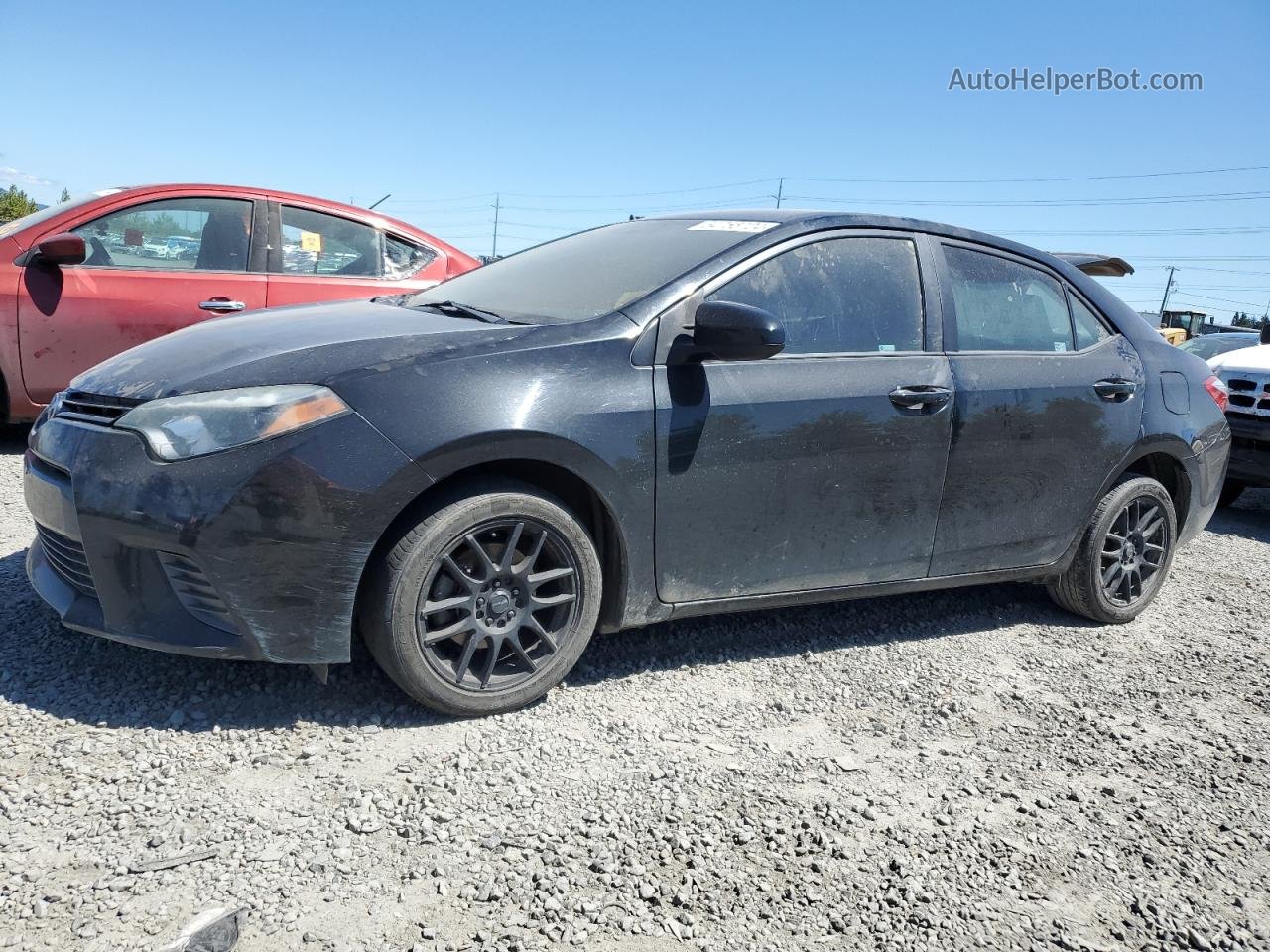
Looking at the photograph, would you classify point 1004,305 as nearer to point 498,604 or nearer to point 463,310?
point 463,310

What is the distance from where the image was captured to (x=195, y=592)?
2703mm

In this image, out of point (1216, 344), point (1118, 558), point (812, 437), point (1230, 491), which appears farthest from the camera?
point (1216, 344)

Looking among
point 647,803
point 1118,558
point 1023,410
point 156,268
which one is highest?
point 156,268

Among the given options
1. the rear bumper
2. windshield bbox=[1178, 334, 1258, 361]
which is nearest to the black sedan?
the rear bumper

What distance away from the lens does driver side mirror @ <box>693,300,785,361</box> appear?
304 centimetres

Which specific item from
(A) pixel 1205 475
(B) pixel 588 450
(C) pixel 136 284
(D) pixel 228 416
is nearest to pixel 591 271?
(B) pixel 588 450

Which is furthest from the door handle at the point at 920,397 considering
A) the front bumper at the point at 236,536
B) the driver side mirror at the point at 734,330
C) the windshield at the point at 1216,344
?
the windshield at the point at 1216,344

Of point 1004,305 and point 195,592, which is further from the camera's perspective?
point 1004,305

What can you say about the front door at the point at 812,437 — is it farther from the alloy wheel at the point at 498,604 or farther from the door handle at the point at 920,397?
the alloy wheel at the point at 498,604

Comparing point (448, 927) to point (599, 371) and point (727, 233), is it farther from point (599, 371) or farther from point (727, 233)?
point (727, 233)

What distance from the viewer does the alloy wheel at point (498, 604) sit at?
2885 mm

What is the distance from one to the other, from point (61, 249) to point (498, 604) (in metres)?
4.09

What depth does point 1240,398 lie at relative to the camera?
7.38 meters

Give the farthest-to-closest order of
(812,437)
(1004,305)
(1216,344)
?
1. (1216,344)
2. (1004,305)
3. (812,437)
